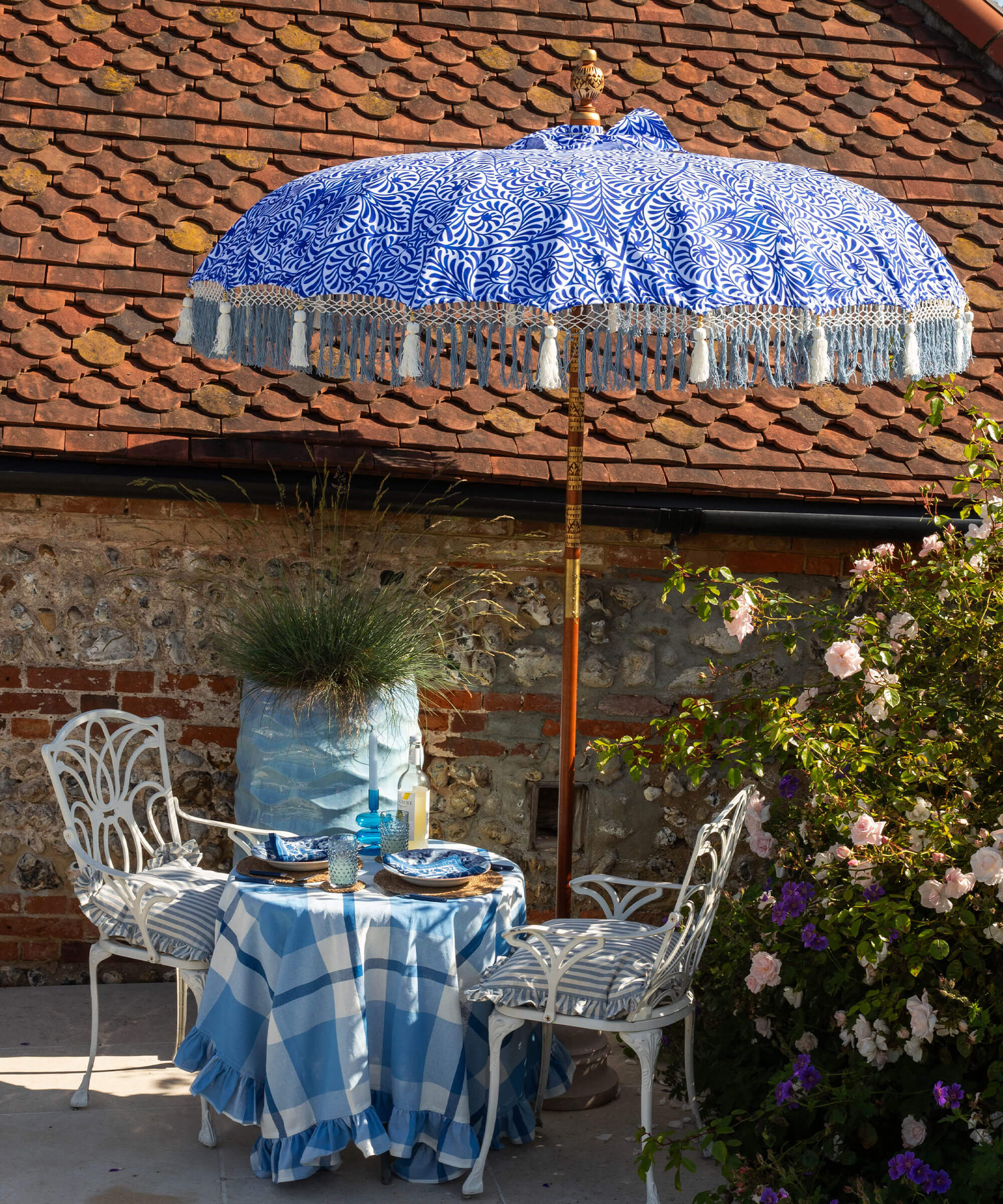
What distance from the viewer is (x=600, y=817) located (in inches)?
207

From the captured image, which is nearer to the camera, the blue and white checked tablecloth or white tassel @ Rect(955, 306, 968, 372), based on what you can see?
the blue and white checked tablecloth

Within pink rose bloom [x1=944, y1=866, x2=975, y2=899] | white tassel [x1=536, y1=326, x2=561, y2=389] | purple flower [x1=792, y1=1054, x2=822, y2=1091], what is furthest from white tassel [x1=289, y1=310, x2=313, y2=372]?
purple flower [x1=792, y1=1054, x2=822, y2=1091]

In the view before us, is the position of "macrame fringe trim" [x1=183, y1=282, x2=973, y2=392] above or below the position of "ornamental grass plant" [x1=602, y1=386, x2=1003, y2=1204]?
above

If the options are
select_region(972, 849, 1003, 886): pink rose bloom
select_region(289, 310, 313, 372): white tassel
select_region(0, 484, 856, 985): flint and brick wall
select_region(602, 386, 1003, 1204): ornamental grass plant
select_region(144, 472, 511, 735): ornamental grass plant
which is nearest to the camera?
select_region(972, 849, 1003, 886): pink rose bloom

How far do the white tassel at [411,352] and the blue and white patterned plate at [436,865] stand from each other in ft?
4.53

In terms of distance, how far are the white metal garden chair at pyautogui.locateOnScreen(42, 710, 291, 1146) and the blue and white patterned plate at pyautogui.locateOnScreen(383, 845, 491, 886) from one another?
57 centimetres

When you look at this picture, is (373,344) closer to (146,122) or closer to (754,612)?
(754,612)

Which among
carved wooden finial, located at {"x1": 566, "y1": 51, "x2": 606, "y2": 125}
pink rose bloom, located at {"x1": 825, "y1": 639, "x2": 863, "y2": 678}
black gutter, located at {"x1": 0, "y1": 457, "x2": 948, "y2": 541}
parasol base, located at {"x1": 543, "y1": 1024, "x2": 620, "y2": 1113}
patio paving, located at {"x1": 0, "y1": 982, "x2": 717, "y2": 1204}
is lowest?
Answer: patio paving, located at {"x1": 0, "y1": 982, "x2": 717, "y2": 1204}

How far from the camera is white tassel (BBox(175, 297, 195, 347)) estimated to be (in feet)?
13.8

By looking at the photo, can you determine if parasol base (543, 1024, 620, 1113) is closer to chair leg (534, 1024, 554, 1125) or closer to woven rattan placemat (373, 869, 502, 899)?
chair leg (534, 1024, 554, 1125)

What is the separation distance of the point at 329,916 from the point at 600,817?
1871 millimetres

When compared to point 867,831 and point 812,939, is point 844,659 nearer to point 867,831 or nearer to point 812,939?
point 867,831

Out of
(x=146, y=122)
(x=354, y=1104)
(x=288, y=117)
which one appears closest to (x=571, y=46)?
(x=288, y=117)

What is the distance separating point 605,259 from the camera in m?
3.29
